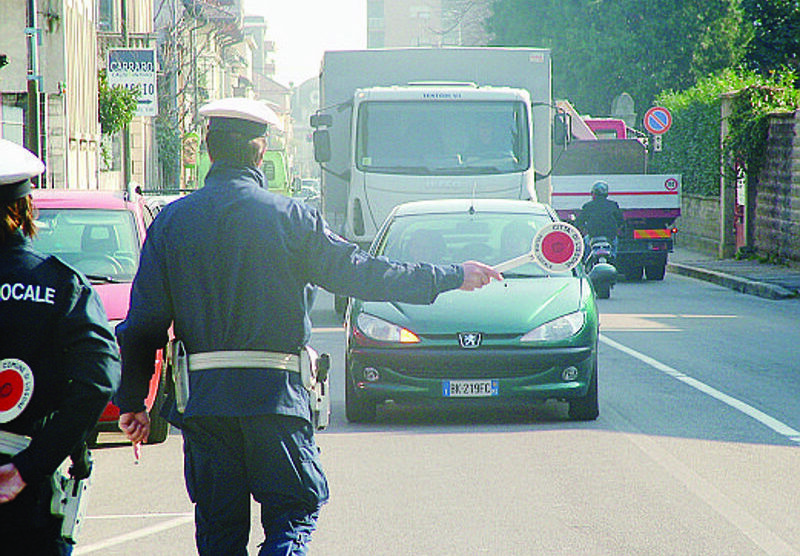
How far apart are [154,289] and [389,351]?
5290 mm

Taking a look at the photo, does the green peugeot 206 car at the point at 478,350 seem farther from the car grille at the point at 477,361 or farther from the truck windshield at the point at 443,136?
the truck windshield at the point at 443,136

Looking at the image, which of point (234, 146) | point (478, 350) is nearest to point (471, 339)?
point (478, 350)

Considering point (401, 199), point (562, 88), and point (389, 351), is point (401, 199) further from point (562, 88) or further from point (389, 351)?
point (562, 88)

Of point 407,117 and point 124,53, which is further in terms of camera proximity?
point 124,53

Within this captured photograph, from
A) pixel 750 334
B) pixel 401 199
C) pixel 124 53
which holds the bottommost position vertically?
pixel 750 334

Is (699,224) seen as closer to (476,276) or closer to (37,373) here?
(476,276)

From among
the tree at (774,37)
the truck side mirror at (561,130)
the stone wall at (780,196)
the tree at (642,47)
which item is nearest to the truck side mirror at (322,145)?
the truck side mirror at (561,130)

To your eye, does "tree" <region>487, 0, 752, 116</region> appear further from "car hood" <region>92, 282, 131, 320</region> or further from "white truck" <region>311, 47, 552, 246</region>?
"car hood" <region>92, 282, 131, 320</region>

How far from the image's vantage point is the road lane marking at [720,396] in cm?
959

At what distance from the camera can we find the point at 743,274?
83.7 ft

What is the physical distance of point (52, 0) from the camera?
94.8 feet

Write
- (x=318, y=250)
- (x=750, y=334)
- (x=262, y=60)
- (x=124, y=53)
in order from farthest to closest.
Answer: (x=262, y=60) < (x=124, y=53) < (x=750, y=334) < (x=318, y=250)

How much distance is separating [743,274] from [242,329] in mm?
22025

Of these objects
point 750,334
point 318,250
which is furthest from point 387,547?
point 750,334
